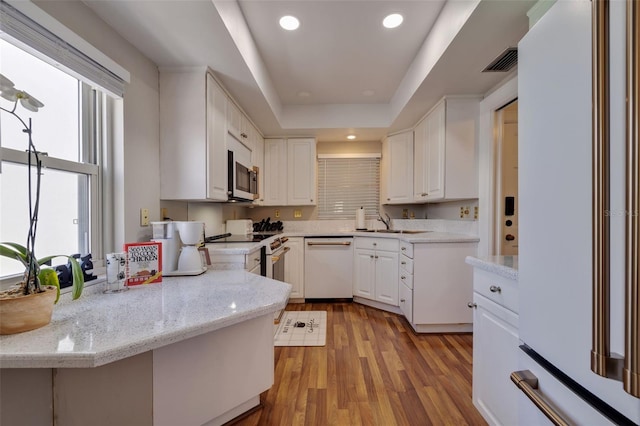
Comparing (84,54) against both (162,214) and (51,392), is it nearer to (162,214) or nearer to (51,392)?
(162,214)

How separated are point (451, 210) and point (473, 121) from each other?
3.23ft

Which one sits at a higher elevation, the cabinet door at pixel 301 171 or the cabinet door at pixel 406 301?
the cabinet door at pixel 301 171

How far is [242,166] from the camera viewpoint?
8.45 feet

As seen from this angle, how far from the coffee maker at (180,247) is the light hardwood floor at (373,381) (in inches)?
35.7

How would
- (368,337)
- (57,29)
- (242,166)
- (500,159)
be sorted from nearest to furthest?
(57,29) → (500,159) → (368,337) → (242,166)

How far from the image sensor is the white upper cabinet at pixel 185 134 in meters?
1.88

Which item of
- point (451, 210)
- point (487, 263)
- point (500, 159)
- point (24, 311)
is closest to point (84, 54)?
point (24, 311)

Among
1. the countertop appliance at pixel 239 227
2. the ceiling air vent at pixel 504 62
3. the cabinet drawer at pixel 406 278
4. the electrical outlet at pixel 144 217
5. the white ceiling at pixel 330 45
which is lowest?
the cabinet drawer at pixel 406 278

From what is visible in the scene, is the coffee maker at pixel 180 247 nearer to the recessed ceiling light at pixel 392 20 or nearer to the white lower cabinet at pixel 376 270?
the recessed ceiling light at pixel 392 20

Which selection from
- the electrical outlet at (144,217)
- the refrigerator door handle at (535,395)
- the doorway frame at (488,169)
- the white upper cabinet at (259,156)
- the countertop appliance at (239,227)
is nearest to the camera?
the refrigerator door handle at (535,395)

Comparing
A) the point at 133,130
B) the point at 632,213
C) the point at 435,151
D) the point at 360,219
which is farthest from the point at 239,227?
the point at 632,213

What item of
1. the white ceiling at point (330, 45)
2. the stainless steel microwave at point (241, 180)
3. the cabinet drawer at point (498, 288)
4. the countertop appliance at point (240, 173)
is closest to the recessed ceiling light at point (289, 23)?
the white ceiling at point (330, 45)

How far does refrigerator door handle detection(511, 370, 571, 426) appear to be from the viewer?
2.28 feet

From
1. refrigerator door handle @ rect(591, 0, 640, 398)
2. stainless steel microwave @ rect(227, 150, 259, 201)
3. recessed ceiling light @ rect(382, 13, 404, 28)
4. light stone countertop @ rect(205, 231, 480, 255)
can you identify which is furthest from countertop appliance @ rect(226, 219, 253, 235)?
refrigerator door handle @ rect(591, 0, 640, 398)
